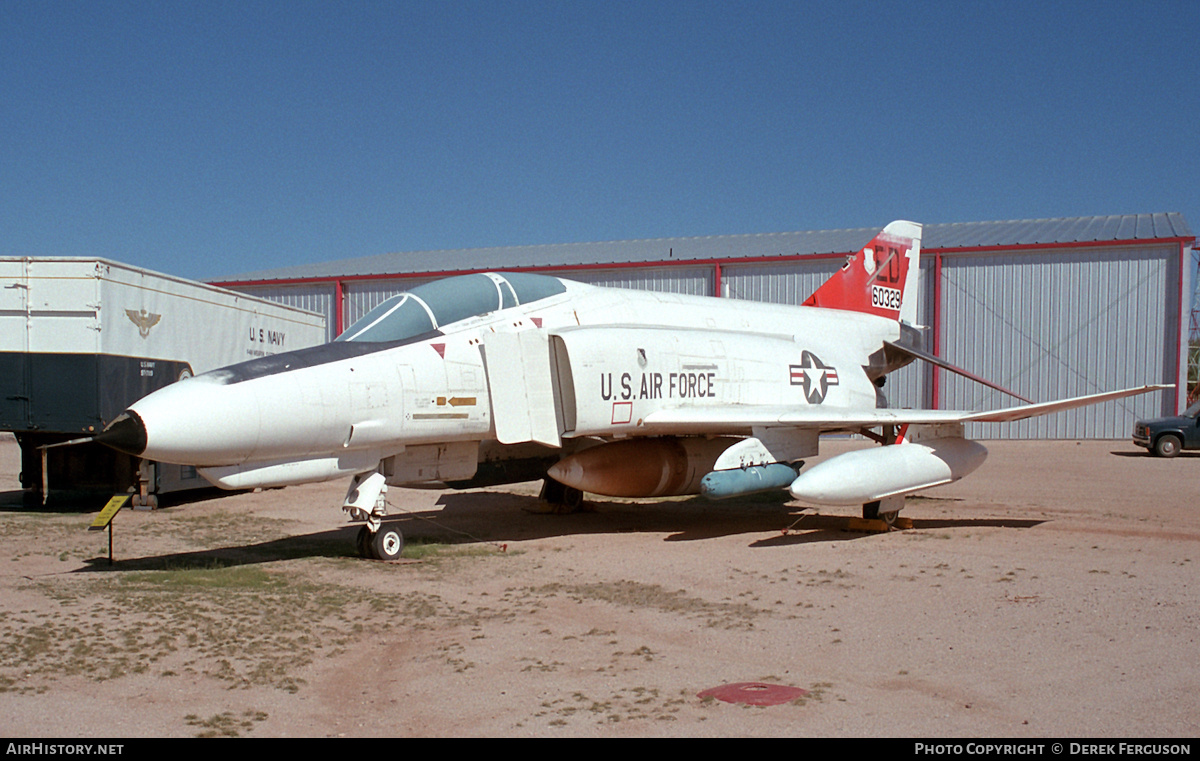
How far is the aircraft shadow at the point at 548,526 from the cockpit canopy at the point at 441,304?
7.76 feet

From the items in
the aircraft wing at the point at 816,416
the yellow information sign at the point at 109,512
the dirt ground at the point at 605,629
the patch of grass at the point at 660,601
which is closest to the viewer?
the dirt ground at the point at 605,629

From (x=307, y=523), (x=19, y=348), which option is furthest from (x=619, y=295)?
(x=19, y=348)

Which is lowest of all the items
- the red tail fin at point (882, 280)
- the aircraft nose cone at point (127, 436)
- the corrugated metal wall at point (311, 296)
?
the aircraft nose cone at point (127, 436)

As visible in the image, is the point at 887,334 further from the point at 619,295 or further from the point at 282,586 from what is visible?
the point at 282,586

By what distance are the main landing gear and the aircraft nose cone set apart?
7.11ft

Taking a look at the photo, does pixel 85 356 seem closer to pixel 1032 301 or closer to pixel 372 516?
pixel 372 516

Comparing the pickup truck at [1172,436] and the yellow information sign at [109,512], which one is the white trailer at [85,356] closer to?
the yellow information sign at [109,512]

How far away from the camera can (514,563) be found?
378 inches

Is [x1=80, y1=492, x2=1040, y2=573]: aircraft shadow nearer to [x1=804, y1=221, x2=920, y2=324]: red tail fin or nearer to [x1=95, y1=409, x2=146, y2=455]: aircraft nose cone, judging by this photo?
[x1=95, y1=409, x2=146, y2=455]: aircraft nose cone

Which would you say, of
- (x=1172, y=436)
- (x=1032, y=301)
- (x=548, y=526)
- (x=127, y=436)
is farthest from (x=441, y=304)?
(x=1032, y=301)

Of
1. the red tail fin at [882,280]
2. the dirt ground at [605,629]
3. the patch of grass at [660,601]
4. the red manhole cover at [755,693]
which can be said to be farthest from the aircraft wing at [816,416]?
the red manhole cover at [755,693]

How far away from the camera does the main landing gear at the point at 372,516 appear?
927 centimetres

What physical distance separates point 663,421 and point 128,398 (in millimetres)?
7893

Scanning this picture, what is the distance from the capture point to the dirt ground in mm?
4754
